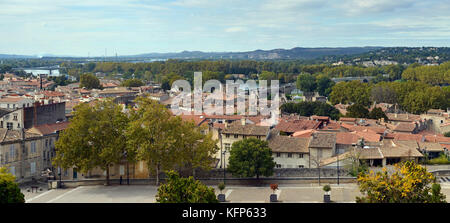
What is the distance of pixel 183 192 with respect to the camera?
17.6m

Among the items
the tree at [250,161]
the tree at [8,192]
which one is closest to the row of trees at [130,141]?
the tree at [250,161]

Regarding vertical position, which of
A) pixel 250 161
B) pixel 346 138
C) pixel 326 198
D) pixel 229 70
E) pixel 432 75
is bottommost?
pixel 326 198

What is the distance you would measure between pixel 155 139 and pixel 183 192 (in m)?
9.92

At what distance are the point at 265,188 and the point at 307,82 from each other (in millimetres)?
82678

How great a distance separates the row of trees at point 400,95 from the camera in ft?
233

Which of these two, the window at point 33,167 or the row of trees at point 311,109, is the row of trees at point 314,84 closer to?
the row of trees at point 311,109

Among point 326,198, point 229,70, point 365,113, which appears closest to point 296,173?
point 326,198

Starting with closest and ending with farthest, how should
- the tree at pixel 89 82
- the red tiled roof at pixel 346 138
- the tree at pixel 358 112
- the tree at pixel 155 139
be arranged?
the tree at pixel 155 139, the red tiled roof at pixel 346 138, the tree at pixel 358 112, the tree at pixel 89 82

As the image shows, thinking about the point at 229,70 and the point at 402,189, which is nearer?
the point at 402,189

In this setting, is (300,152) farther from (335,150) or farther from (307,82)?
(307,82)

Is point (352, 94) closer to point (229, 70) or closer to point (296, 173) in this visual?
point (296, 173)

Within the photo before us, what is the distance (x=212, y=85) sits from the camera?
10919 centimetres

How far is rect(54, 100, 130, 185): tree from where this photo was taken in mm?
26531

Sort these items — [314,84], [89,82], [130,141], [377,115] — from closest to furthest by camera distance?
A: [130,141]
[377,115]
[89,82]
[314,84]
